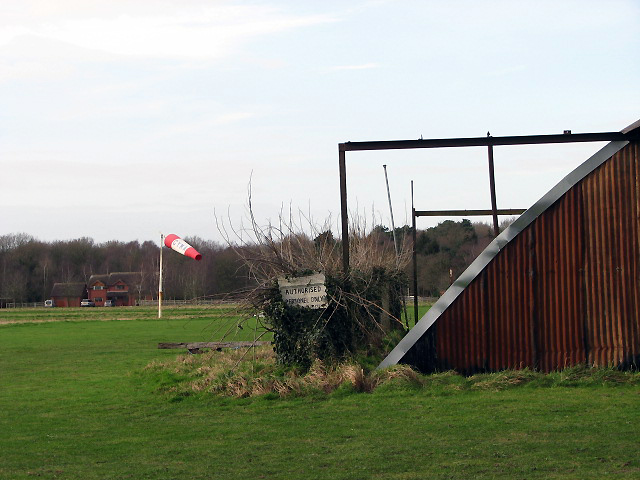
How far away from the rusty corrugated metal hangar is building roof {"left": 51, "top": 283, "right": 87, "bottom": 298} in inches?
3936

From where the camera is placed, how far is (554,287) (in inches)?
496

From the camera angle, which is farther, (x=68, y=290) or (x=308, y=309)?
(x=68, y=290)

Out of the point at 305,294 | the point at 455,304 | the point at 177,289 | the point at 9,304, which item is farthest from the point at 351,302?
the point at 9,304

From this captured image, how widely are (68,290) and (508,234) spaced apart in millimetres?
101123

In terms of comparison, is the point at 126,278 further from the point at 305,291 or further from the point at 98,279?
the point at 305,291

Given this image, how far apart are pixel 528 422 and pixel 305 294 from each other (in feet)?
16.8

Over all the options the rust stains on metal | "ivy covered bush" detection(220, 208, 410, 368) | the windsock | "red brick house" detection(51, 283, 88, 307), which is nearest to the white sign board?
"ivy covered bush" detection(220, 208, 410, 368)

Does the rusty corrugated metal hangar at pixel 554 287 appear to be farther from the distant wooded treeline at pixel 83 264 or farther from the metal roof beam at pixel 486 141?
the distant wooded treeline at pixel 83 264

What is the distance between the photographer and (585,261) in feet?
41.3

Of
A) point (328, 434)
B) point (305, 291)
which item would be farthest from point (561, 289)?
point (328, 434)

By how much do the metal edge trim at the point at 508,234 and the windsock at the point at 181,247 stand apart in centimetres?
2434

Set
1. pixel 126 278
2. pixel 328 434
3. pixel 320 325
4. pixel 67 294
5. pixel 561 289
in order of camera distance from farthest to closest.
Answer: pixel 126 278 < pixel 67 294 < pixel 320 325 < pixel 561 289 < pixel 328 434

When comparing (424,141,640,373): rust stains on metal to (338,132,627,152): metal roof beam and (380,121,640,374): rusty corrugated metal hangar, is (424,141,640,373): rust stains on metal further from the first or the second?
(338,132,627,152): metal roof beam

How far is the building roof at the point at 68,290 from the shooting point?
106 metres
